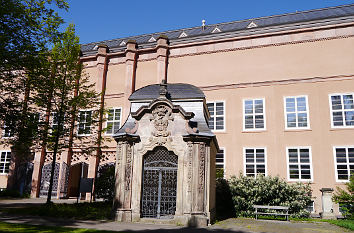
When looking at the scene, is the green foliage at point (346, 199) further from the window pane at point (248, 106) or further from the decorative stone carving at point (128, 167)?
the decorative stone carving at point (128, 167)

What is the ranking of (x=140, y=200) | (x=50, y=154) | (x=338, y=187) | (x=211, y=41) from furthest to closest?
(x=50, y=154), (x=211, y=41), (x=338, y=187), (x=140, y=200)

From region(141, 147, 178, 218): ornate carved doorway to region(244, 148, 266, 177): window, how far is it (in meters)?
9.94

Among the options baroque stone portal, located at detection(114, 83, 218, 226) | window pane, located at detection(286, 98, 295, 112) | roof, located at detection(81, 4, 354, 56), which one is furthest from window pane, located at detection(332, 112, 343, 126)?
baroque stone portal, located at detection(114, 83, 218, 226)

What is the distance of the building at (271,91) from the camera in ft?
67.2

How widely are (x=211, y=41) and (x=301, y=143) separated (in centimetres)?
1049

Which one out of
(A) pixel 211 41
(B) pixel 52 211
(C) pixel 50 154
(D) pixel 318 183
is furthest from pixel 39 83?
(D) pixel 318 183

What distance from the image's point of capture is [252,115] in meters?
22.4

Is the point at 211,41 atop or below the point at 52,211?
atop

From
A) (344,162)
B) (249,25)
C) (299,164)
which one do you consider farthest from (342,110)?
(249,25)

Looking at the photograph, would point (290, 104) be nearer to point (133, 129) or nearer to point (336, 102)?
point (336, 102)

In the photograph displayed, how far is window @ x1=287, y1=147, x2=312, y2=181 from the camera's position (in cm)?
2028

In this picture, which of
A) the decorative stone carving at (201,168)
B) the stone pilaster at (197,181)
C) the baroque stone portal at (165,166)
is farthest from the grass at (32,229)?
the decorative stone carving at (201,168)

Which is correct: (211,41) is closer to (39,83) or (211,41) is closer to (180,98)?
(180,98)

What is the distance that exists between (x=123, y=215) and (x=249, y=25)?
2092 centimetres
